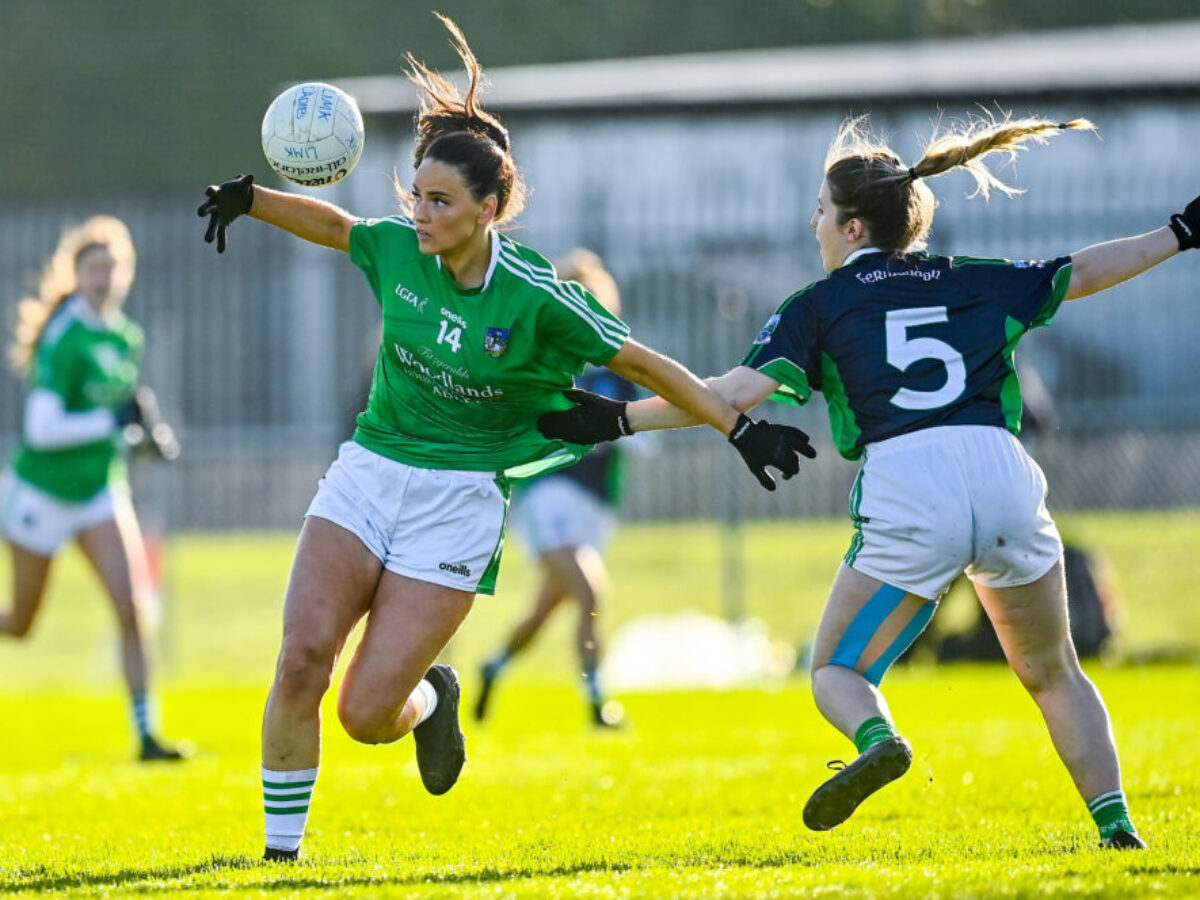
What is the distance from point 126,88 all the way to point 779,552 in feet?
80.6

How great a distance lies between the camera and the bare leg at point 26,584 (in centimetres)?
970

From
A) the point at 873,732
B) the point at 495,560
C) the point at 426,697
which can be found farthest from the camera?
the point at 426,697

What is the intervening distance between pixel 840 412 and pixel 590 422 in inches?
31.8

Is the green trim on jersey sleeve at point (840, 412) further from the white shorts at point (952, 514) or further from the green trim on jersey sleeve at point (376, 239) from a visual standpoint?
the green trim on jersey sleeve at point (376, 239)

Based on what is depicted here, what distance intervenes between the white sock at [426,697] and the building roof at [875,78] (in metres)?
11.9

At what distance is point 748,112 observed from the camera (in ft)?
61.2

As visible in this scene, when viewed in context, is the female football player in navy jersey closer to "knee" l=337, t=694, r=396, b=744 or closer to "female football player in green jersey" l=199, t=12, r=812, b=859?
"female football player in green jersey" l=199, t=12, r=812, b=859

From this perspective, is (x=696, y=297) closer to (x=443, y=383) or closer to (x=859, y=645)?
(x=443, y=383)

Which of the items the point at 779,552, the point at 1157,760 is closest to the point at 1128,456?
the point at 779,552

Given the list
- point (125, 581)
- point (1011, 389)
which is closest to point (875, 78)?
point (125, 581)

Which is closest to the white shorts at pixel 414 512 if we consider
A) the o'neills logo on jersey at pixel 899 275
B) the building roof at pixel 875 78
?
the o'neills logo on jersey at pixel 899 275

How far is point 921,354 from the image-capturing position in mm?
5590

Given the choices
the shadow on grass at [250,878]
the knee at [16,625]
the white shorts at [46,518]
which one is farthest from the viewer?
the knee at [16,625]

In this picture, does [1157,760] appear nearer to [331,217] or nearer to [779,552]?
[331,217]
